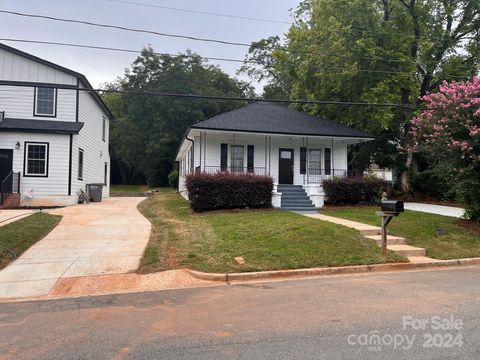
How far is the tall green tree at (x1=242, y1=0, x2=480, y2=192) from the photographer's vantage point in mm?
21547

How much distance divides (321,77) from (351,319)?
782 inches

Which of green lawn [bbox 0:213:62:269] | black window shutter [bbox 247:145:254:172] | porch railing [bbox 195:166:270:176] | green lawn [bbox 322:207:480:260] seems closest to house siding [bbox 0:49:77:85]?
porch railing [bbox 195:166:270:176]

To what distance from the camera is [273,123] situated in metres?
21.4

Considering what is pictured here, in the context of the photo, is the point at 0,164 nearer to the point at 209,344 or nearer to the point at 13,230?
the point at 13,230

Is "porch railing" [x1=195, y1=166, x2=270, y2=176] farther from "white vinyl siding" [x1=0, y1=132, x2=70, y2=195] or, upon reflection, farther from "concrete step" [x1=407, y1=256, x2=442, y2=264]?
"concrete step" [x1=407, y1=256, x2=442, y2=264]

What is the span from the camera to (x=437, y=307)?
570cm

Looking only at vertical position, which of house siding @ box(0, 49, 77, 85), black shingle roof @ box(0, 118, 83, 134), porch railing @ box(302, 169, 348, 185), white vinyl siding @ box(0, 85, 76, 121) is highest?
house siding @ box(0, 49, 77, 85)

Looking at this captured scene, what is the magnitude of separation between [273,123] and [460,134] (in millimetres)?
10470

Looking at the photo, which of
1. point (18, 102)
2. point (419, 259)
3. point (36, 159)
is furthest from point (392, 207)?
point (18, 102)

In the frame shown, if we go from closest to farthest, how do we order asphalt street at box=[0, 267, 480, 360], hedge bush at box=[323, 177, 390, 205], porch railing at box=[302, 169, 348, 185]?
asphalt street at box=[0, 267, 480, 360] → hedge bush at box=[323, 177, 390, 205] → porch railing at box=[302, 169, 348, 185]

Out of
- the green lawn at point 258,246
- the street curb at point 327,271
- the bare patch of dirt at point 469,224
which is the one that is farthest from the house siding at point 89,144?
the bare patch of dirt at point 469,224

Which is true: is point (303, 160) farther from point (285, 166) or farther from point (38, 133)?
point (38, 133)

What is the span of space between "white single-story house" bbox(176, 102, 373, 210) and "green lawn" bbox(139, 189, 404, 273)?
755 cm

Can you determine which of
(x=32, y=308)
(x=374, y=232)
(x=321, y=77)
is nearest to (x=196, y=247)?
(x=32, y=308)
